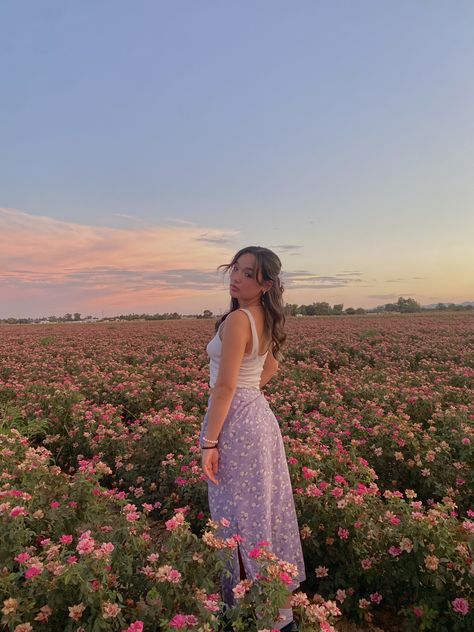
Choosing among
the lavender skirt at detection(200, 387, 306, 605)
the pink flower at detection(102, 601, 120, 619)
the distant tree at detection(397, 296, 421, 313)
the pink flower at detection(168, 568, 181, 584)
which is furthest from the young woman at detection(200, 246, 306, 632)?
→ the distant tree at detection(397, 296, 421, 313)

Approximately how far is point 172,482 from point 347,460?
1861mm

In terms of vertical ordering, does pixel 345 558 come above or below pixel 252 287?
below

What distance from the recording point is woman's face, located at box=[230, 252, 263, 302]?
253 cm

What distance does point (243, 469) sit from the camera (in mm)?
2617

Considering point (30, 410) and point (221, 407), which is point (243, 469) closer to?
point (221, 407)

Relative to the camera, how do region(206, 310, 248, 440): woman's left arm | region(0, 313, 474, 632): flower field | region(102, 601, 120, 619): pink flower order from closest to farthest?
Result: region(102, 601, 120, 619): pink flower
region(0, 313, 474, 632): flower field
region(206, 310, 248, 440): woman's left arm

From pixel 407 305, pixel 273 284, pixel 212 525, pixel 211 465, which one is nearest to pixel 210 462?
pixel 211 465

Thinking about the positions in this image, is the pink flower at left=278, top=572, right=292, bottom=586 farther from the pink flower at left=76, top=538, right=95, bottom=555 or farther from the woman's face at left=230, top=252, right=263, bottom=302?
the woman's face at left=230, top=252, right=263, bottom=302

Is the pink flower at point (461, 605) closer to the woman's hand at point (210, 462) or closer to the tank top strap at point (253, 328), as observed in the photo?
the woman's hand at point (210, 462)

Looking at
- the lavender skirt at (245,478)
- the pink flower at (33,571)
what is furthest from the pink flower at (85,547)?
the lavender skirt at (245,478)

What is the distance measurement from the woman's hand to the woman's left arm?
0.92 feet

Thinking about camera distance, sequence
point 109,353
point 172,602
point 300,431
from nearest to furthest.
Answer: point 172,602, point 300,431, point 109,353

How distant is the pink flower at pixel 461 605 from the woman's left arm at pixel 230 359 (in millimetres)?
1794

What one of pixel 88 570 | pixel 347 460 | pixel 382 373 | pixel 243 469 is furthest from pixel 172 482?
pixel 382 373
